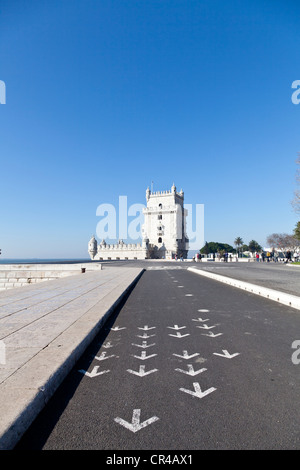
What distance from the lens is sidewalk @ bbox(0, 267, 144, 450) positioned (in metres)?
2.31

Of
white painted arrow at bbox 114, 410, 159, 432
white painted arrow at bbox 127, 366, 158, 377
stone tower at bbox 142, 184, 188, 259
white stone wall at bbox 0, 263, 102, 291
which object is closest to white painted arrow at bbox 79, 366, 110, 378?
white painted arrow at bbox 127, 366, 158, 377

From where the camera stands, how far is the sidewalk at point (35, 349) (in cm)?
231

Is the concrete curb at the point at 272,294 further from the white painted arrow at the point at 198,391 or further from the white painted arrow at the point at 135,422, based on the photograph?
the white painted arrow at the point at 135,422

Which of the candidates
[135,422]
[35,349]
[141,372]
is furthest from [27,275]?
[135,422]

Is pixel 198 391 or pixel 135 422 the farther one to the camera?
pixel 198 391

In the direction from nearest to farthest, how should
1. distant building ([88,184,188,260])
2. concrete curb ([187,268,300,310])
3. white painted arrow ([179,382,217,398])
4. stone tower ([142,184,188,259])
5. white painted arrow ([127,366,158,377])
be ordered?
white painted arrow ([179,382,217,398]) → white painted arrow ([127,366,158,377]) → concrete curb ([187,268,300,310]) → distant building ([88,184,188,260]) → stone tower ([142,184,188,259])

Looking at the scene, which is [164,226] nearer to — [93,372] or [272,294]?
[272,294]

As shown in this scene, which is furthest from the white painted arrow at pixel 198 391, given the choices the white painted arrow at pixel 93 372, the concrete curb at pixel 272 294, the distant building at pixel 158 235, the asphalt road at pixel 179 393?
the distant building at pixel 158 235

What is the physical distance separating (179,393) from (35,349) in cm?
214

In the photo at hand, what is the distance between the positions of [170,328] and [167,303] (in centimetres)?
267

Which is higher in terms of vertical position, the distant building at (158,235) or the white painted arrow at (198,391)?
the distant building at (158,235)

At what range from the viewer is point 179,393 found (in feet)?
9.42

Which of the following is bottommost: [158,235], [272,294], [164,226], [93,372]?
[93,372]

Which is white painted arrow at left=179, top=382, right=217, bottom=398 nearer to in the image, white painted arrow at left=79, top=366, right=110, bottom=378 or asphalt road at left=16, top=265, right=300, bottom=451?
asphalt road at left=16, top=265, right=300, bottom=451
